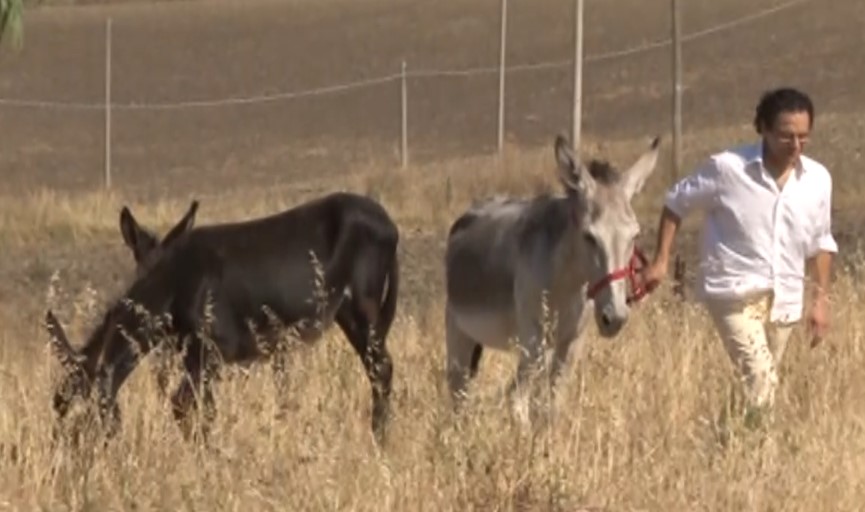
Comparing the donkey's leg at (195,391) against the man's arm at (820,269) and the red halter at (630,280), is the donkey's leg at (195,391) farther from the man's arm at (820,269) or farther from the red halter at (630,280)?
the man's arm at (820,269)

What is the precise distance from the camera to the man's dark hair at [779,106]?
28.0 feet

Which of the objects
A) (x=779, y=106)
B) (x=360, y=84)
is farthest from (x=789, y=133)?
(x=360, y=84)

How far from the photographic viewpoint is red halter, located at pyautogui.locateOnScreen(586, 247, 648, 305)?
854 cm

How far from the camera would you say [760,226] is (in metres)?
8.69

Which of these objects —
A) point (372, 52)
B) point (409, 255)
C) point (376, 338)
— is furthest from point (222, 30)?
point (376, 338)

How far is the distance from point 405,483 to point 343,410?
1.99 m

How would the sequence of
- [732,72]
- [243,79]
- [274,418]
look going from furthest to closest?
[243,79]
[732,72]
[274,418]

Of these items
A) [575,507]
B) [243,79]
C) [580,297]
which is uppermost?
[243,79]

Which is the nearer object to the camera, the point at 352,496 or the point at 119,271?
the point at 352,496

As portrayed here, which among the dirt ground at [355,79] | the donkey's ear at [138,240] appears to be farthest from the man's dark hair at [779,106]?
the dirt ground at [355,79]

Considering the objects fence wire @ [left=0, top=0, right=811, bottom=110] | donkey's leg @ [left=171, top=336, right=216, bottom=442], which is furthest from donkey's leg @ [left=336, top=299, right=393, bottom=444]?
fence wire @ [left=0, top=0, right=811, bottom=110]

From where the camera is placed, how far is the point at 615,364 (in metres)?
9.35

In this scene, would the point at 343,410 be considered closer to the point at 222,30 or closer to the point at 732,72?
the point at 732,72

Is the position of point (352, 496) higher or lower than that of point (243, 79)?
lower
